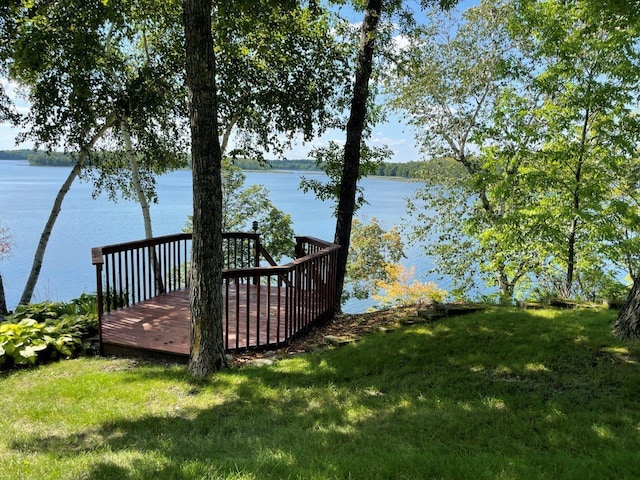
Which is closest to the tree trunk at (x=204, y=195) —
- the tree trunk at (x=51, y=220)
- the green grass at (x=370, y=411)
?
the green grass at (x=370, y=411)

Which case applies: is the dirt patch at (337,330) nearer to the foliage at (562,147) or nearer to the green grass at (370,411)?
the green grass at (370,411)

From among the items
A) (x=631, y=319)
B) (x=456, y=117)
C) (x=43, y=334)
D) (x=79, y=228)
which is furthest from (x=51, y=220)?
(x=79, y=228)

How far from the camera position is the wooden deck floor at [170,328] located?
494 cm

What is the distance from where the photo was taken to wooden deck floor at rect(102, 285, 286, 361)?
16.2 feet

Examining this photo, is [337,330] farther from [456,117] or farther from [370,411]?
[456,117]

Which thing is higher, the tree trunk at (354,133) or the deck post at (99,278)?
the tree trunk at (354,133)

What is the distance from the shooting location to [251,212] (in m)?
19.4

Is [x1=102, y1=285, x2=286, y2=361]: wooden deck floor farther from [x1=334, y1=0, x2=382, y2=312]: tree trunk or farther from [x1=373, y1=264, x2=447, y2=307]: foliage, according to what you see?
[x1=373, y1=264, x2=447, y2=307]: foliage

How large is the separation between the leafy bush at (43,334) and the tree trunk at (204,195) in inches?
76.6

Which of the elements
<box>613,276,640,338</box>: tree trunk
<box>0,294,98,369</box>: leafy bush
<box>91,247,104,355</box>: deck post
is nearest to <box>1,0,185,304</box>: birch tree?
<box>0,294,98,369</box>: leafy bush

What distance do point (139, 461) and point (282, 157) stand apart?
690 centimetres

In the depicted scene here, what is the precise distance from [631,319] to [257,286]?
3929 mm

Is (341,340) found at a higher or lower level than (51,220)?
lower

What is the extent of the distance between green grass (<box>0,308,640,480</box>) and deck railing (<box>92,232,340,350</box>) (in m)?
0.83
